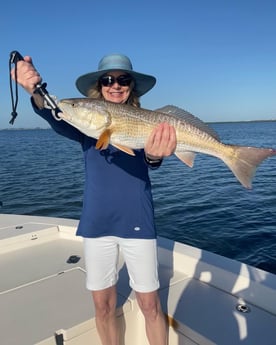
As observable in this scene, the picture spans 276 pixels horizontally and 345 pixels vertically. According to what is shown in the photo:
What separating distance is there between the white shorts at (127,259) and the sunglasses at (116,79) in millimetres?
1526

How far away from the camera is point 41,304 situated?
3832 mm

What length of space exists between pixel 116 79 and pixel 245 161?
1.50 m

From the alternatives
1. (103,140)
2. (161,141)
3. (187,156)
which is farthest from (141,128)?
(187,156)

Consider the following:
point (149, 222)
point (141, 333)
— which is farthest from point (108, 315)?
point (149, 222)

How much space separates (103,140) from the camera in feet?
9.50

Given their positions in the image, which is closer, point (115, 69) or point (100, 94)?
point (115, 69)

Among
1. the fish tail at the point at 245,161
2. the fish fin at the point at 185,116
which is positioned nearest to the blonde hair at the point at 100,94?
the fish fin at the point at 185,116

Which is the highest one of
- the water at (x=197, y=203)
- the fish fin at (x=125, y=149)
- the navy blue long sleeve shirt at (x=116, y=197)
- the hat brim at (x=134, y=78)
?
the hat brim at (x=134, y=78)

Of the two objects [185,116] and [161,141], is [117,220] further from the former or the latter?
[185,116]

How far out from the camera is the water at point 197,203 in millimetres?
9773

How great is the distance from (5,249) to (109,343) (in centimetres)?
299

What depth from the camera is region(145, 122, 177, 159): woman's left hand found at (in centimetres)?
294

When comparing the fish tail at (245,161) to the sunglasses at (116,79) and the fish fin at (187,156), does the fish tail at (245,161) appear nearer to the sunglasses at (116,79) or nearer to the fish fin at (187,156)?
the fish fin at (187,156)

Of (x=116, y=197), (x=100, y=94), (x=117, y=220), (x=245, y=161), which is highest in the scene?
(x=100, y=94)
